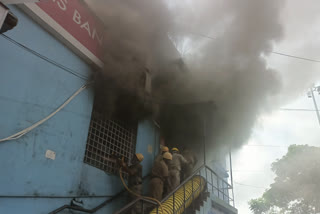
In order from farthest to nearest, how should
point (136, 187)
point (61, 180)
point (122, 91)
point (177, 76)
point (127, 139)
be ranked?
point (177, 76), point (127, 139), point (122, 91), point (136, 187), point (61, 180)

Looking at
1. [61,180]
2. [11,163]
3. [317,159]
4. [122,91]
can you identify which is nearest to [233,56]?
[122,91]

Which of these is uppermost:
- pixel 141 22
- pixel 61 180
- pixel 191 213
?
pixel 141 22

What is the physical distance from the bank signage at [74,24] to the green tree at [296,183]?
21.6 m

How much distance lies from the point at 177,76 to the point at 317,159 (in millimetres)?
19527

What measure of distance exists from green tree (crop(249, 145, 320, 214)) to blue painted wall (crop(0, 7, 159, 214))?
831 inches

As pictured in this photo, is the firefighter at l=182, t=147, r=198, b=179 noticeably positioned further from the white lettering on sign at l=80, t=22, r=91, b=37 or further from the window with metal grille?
the white lettering on sign at l=80, t=22, r=91, b=37

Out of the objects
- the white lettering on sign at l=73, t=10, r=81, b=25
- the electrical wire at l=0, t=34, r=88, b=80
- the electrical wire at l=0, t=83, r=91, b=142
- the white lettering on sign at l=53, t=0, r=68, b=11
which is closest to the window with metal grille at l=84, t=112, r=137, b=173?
the electrical wire at l=0, t=83, r=91, b=142

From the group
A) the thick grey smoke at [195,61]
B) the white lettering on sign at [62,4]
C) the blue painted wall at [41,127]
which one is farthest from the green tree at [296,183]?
the white lettering on sign at [62,4]

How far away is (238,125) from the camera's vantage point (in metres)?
10.6

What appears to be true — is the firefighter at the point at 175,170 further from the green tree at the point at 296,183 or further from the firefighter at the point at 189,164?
the green tree at the point at 296,183

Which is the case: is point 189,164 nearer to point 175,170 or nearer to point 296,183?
point 175,170

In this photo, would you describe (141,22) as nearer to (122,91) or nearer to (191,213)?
(122,91)

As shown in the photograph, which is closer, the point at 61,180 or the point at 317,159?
the point at 61,180

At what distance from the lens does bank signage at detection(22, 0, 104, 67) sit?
4891mm
